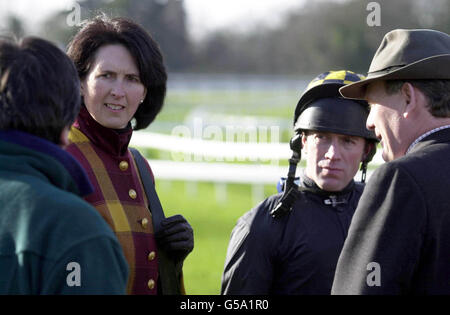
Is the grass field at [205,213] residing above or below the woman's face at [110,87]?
below

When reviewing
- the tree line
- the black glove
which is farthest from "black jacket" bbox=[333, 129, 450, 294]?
the tree line

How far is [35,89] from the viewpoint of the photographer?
7.20ft

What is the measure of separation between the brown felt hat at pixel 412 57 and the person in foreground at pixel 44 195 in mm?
1327

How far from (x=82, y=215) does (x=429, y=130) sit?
1.43 m

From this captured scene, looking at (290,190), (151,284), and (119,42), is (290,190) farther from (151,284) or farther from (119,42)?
(119,42)

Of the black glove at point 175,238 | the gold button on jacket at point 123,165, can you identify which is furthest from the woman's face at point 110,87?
the black glove at point 175,238

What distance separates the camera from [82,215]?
6.86 feet

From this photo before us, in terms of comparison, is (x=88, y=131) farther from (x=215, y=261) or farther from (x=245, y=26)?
(x=245, y=26)

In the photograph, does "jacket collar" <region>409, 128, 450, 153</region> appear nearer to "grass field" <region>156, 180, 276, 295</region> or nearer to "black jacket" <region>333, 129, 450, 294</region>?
"black jacket" <region>333, 129, 450, 294</region>

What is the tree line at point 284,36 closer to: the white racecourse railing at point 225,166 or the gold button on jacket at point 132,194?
the white racecourse railing at point 225,166

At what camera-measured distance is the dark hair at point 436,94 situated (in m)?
2.61

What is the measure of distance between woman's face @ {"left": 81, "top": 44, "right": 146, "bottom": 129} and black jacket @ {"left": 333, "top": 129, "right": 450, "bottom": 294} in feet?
5.22

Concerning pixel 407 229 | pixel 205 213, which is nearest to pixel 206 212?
pixel 205 213
